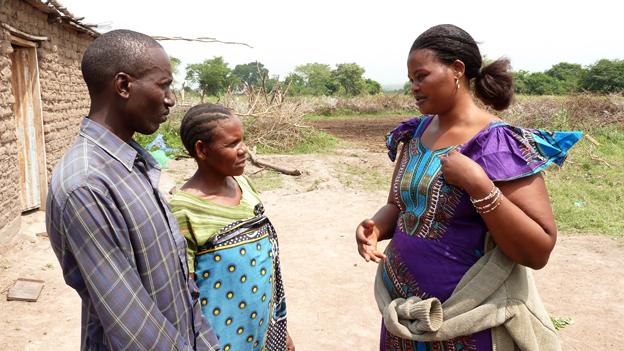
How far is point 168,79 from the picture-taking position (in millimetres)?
1307

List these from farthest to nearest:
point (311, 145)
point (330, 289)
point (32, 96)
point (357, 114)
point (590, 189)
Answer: point (357, 114) → point (311, 145) → point (590, 189) → point (32, 96) → point (330, 289)

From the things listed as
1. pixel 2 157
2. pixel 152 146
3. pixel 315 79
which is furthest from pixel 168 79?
pixel 315 79

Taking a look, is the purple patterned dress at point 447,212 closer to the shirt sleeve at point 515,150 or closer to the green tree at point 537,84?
the shirt sleeve at point 515,150

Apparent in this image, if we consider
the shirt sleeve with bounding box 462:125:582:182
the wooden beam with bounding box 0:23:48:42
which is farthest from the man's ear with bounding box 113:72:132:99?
the wooden beam with bounding box 0:23:48:42

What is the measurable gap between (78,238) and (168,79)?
0.47 m

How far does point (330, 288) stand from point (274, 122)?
953 centimetres

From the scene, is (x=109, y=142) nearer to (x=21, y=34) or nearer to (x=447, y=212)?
(x=447, y=212)

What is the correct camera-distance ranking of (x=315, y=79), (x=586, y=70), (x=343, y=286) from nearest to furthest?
(x=343, y=286) → (x=586, y=70) → (x=315, y=79)

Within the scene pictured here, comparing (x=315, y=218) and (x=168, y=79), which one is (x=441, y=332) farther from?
(x=315, y=218)

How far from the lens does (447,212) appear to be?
1.57m

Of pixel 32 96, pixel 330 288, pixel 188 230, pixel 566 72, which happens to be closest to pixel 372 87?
pixel 566 72

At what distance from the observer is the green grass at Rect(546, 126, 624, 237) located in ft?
20.5

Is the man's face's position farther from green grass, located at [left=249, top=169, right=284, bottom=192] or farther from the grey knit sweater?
green grass, located at [left=249, top=169, right=284, bottom=192]

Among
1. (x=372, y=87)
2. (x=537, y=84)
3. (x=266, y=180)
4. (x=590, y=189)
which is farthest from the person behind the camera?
(x=372, y=87)
